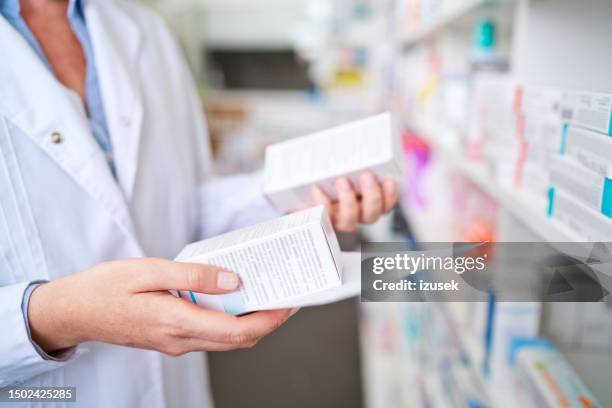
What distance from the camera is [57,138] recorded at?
875mm

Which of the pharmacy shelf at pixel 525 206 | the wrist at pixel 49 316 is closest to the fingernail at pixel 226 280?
the wrist at pixel 49 316

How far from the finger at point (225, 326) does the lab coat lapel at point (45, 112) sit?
38 centimetres

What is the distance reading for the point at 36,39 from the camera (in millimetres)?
949

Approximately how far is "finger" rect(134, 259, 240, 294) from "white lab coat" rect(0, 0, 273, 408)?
0.21 metres

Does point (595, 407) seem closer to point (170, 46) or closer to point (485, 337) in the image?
point (485, 337)

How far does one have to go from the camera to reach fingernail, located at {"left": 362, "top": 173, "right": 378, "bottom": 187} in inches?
36.2

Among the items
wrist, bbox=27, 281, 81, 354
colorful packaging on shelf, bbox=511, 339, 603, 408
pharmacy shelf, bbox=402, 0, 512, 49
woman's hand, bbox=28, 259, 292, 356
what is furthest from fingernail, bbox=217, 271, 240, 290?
pharmacy shelf, bbox=402, 0, 512, 49

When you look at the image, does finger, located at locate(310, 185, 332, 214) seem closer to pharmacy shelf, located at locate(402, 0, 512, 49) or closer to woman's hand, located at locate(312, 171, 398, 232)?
woman's hand, located at locate(312, 171, 398, 232)

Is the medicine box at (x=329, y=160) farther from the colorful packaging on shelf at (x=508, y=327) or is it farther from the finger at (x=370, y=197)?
the colorful packaging on shelf at (x=508, y=327)

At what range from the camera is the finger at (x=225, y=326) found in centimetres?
67

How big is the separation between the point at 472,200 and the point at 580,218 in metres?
0.83

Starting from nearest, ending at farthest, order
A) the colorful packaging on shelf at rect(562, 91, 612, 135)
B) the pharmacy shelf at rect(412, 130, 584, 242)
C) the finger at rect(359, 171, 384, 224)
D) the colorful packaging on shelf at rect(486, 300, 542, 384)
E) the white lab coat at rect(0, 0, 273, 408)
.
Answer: the colorful packaging on shelf at rect(562, 91, 612, 135)
the pharmacy shelf at rect(412, 130, 584, 242)
the white lab coat at rect(0, 0, 273, 408)
the finger at rect(359, 171, 384, 224)
the colorful packaging on shelf at rect(486, 300, 542, 384)

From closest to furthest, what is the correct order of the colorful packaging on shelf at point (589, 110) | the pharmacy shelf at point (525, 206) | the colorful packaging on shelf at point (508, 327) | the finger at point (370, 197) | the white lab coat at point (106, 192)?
the colorful packaging on shelf at point (589, 110), the pharmacy shelf at point (525, 206), the white lab coat at point (106, 192), the finger at point (370, 197), the colorful packaging on shelf at point (508, 327)

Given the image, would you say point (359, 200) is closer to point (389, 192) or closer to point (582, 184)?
point (389, 192)
